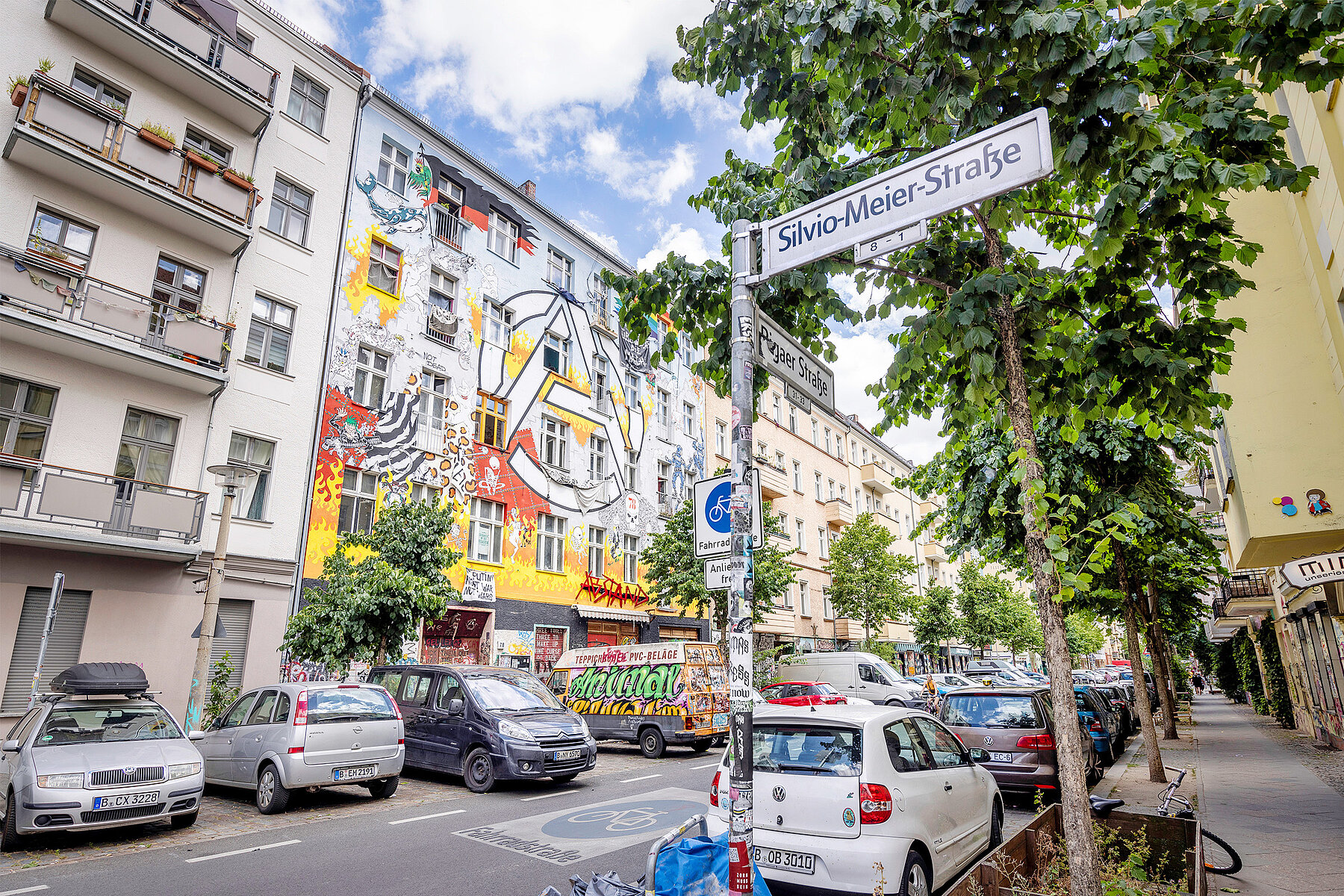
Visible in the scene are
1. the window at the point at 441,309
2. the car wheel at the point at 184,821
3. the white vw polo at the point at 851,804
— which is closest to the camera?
the white vw polo at the point at 851,804

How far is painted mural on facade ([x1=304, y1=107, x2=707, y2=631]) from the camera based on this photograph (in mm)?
19531

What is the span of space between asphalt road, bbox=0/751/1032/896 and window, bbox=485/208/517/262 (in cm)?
1837

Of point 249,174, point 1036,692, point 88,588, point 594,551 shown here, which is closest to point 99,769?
point 88,588

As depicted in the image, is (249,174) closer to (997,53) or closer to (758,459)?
(997,53)

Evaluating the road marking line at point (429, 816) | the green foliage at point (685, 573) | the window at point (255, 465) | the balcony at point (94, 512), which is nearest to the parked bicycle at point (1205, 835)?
the road marking line at point (429, 816)

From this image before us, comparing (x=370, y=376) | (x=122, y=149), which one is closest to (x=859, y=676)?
(x=370, y=376)

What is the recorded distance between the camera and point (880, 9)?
410cm

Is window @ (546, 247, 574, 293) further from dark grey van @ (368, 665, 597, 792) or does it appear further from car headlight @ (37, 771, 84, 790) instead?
car headlight @ (37, 771, 84, 790)

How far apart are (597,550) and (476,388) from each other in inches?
299

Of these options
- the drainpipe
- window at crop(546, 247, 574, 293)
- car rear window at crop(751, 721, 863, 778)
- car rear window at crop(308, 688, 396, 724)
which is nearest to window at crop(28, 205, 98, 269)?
the drainpipe

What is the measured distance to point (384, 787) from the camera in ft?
37.1

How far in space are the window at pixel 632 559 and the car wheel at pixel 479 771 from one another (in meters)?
15.7

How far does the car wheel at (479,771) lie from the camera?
1180cm

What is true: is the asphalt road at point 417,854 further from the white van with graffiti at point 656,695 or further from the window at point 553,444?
the window at point 553,444
